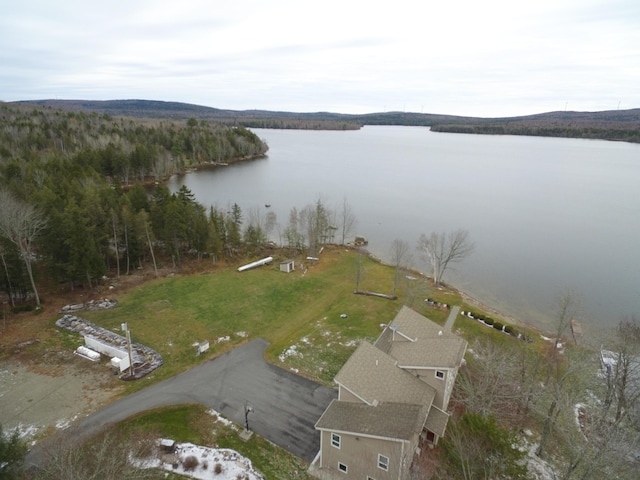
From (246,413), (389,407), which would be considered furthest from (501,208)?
(246,413)

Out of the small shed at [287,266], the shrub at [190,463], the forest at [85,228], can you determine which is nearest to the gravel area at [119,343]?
the forest at [85,228]

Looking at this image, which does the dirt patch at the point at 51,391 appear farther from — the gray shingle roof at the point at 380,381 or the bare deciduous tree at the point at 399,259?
the bare deciduous tree at the point at 399,259

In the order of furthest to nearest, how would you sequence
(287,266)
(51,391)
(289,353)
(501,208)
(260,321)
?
(501,208)
(287,266)
(260,321)
(289,353)
(51,391)

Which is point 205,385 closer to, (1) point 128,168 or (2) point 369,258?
(2) point 369,258

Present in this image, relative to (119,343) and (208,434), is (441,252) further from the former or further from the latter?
(119,343)

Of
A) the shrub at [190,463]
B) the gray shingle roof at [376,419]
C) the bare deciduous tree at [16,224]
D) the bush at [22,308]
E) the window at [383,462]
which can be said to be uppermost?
the bare deciduous tree at [16,224]

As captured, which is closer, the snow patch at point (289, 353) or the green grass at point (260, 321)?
the green grass at point (260, 321)
